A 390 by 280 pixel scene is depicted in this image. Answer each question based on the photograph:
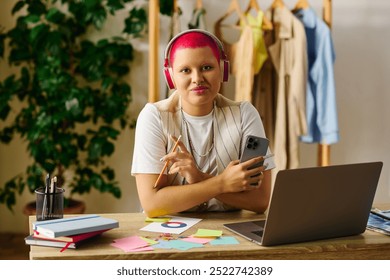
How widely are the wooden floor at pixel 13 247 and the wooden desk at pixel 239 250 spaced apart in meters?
1.98

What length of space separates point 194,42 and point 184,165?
388mm

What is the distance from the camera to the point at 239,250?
1517 mm

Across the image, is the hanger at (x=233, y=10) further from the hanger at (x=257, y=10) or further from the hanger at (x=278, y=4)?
the hanger at (x=278, y=4)

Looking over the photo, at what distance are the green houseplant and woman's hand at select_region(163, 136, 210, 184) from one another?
165cm

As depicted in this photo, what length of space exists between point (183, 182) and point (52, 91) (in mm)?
1667

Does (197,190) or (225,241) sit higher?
(197,190)

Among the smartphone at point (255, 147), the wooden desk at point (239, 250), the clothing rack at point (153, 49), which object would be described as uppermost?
the clothing rack at point (153, 49)

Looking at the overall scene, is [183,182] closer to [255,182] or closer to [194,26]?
[255,182]

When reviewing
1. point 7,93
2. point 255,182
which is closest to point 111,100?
point 7,93

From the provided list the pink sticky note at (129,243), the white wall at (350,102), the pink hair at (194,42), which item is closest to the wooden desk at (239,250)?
the pink sticky note at (129,243)

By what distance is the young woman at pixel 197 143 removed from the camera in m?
1.83

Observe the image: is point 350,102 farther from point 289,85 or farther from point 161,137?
point 161,137

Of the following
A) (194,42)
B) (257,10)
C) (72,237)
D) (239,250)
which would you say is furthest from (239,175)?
(257,10)

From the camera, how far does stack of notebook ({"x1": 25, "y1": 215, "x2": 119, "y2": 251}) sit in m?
1.50
